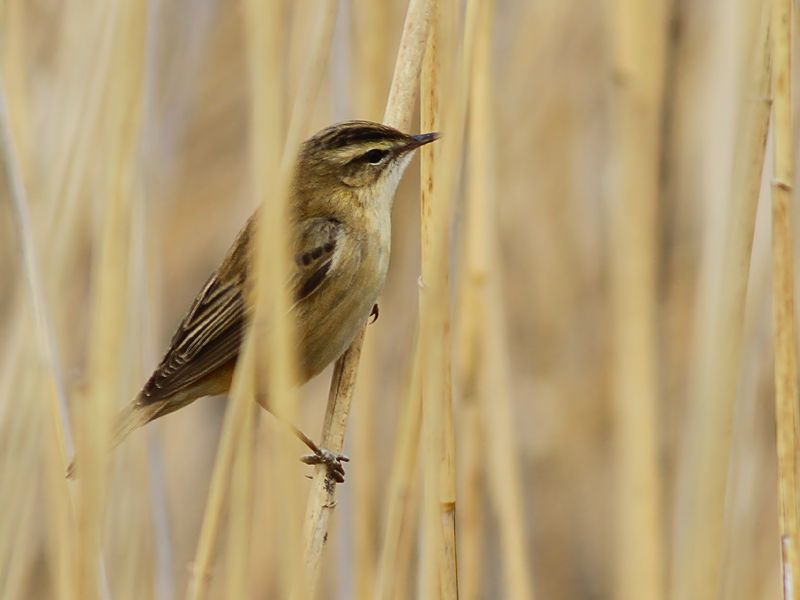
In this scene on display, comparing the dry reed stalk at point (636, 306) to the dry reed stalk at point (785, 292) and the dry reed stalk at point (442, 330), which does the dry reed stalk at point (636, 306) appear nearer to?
the dry reed stalk at point (785, 292)

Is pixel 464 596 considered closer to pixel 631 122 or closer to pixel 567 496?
pixel 631 122

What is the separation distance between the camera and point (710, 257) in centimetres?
265

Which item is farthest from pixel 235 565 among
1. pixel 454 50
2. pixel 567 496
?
pixel 567 496

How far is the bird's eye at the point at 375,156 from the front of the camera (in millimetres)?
2960

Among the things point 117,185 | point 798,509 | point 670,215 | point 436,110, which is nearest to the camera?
point 117,185

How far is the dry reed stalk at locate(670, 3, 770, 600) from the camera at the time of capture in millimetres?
2125

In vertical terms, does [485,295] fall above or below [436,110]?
below

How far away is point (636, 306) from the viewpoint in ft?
9.33

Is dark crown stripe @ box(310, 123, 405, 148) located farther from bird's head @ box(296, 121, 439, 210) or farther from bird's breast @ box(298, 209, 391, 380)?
bird's breast @ box(298, 209, 391, 380)

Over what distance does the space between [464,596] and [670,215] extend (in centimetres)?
219

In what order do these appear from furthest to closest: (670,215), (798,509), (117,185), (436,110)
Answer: (670,215)
(436,110)
(798,509)
(117,185)

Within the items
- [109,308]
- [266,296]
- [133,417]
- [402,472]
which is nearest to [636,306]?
[402,472]

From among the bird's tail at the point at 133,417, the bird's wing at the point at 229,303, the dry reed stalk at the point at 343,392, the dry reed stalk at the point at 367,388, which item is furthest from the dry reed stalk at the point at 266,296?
the bird's wing at the point at 229,303

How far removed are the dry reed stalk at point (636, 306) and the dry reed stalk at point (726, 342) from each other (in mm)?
499
